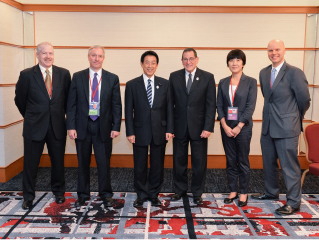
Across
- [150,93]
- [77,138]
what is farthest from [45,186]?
[150,93]

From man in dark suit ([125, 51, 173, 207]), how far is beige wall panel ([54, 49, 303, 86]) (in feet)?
5.29

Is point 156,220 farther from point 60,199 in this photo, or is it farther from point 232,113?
point 232,113

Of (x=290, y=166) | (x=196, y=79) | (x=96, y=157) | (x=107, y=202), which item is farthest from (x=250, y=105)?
(x=107, y=202)

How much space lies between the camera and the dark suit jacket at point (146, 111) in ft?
11.8

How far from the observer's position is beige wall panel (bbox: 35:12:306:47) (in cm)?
510

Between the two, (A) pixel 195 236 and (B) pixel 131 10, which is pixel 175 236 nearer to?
(A) pixel 195 236

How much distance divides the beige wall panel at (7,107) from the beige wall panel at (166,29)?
1028mm

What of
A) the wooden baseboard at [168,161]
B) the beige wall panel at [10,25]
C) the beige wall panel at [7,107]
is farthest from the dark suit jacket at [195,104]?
the beige wall panel at [10,25]

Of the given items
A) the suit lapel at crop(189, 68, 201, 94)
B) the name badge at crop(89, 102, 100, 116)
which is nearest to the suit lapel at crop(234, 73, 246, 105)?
the suit lapel at crop(189, 68, 201, 94)

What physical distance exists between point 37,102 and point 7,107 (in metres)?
1.35

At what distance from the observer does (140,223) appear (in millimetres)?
3238

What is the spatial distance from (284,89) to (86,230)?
2.43 metres

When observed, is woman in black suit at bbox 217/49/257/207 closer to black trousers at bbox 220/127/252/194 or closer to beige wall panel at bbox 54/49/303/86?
black trousers at bbox 220/127/252/194

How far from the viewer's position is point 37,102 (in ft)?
11.7
